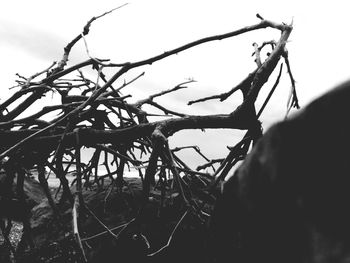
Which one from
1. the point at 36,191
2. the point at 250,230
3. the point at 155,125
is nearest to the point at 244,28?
the point at 155,125

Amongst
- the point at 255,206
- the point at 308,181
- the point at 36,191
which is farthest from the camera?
the point at 36,191

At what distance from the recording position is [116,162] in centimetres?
282

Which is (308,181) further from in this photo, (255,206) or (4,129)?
(4,129)

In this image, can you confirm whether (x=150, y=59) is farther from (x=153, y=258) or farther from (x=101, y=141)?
(x=153, y=258)

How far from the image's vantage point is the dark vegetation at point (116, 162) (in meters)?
1.94

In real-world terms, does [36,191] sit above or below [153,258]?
above

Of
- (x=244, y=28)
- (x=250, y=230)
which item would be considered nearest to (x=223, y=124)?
(x=244, y=28)

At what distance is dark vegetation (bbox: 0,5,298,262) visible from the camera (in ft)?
6.36

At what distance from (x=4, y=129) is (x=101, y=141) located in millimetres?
730

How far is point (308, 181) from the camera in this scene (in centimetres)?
77

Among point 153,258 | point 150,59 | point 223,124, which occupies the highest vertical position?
point 150,59

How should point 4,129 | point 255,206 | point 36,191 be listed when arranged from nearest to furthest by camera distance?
point 255,206, point 4,129, point 36,191

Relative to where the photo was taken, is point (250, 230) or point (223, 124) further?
point (223, 124)

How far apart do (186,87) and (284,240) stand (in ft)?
6.54
